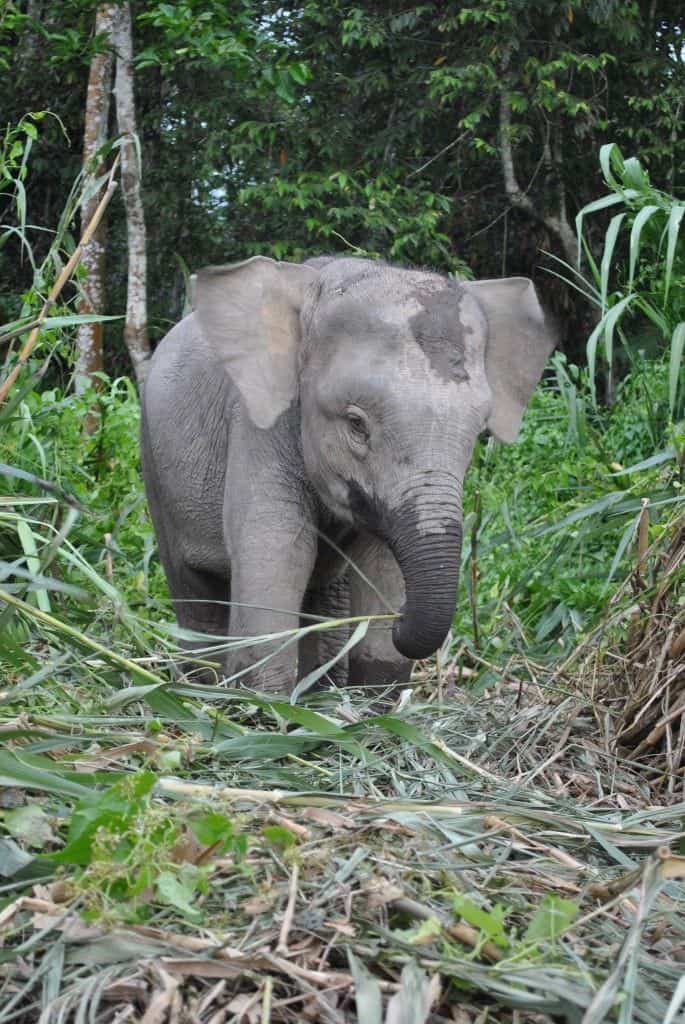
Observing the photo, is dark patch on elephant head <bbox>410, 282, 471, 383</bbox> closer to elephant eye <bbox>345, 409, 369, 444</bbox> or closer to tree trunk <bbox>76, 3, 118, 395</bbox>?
elephant eye <bbox>345, 409, 369, 444</bbox>

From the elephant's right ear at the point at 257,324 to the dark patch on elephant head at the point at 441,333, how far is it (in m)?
0.47

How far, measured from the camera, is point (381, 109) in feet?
42.5

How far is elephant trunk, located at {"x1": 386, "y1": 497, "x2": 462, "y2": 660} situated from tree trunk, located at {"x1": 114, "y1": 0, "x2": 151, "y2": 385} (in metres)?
6.66

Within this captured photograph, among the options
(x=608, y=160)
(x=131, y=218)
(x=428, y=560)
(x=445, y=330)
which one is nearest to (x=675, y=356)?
(x=445, y=330)

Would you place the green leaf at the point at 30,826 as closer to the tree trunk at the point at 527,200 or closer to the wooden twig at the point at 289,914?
the wooden twig at the point at 289,914

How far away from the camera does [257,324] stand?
459cm

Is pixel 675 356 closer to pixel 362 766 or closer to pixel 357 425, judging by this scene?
→ pixel 357 425

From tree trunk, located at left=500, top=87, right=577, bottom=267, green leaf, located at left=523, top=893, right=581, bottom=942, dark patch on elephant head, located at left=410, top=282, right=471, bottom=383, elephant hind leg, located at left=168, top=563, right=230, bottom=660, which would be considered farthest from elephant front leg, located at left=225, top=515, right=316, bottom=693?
tree trunk, located at left=500, top=87, right=577, bottom=267

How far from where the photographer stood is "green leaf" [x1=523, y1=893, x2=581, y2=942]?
2.01m

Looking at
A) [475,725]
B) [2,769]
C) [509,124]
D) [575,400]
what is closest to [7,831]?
[2,769]

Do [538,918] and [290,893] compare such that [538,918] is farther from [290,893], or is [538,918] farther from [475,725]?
[475,725]

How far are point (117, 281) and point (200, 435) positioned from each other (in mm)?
9416

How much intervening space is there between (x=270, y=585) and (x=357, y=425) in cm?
54

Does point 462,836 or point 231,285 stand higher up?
point 231,285
